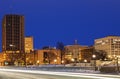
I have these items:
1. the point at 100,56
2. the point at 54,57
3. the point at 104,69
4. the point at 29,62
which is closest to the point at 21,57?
the point at 29,62

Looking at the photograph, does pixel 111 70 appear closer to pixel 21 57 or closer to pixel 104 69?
pixel 104 69

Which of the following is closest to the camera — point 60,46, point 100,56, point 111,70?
point 111,70

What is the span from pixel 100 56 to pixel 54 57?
3261cm

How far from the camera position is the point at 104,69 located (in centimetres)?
6050

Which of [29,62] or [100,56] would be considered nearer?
[100,56]

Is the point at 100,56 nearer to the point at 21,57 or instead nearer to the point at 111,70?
the point at 21,57

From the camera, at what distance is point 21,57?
191m

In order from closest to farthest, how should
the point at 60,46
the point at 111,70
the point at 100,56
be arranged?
the point at 111,70 < the point at 100,56 < the point at 60,46

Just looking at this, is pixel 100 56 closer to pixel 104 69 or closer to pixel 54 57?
pixel 54 57

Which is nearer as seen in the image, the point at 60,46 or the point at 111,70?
the point at 111,70

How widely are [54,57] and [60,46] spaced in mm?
12322

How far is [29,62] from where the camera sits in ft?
646

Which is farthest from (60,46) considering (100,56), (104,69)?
(104,69)

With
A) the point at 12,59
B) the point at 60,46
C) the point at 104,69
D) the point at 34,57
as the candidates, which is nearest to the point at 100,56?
the point at 60,46
